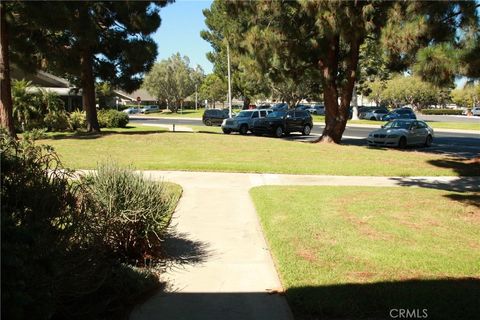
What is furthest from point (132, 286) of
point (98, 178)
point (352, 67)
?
point (352, 67)

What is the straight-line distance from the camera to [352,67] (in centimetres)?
2078

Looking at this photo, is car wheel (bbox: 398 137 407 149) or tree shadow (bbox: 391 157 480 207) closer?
tree shadow (bbox: 391 157 480 207)

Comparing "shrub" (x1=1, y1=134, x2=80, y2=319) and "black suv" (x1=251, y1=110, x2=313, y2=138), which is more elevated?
"shrub" (x1=1, y1=134, x2=80, y2=319)

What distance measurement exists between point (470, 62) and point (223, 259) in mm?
6714

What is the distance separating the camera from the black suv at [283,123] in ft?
95.6

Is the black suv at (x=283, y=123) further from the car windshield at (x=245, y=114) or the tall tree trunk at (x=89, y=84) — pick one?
the tall tree trunk at (x=89, y=84)

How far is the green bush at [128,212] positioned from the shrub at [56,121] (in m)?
23.4

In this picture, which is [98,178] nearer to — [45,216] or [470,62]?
[45,216]

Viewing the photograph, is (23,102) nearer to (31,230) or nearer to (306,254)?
(306,254)

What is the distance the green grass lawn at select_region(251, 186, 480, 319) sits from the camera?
4695 millimetres

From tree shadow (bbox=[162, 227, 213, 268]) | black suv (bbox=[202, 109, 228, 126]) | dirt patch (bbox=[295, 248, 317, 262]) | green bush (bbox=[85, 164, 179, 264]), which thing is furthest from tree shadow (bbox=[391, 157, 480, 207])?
black suv (bbox=[202, 109, 228, 126])

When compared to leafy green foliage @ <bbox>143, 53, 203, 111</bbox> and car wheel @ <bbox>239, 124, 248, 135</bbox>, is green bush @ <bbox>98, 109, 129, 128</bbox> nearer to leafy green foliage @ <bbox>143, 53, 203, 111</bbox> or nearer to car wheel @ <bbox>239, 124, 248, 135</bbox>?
car wheel @ <bbox>239, 124, 248, 135</bbox>

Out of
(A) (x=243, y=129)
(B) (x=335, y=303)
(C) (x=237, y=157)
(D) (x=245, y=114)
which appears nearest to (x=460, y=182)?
(C) (x=237, y=157)

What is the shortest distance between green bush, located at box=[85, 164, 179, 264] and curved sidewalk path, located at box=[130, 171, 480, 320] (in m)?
0.42
